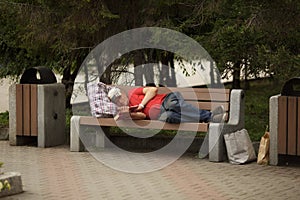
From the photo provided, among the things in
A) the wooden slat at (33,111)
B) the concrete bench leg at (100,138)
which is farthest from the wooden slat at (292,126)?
the wooden slat at (33,111)

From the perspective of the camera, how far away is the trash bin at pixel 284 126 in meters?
9.98

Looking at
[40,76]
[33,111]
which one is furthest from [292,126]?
[40,76]

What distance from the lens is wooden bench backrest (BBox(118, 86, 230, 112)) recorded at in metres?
10.9

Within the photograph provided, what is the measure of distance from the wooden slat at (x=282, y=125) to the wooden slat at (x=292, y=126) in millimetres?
52

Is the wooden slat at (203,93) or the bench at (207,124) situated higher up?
the wooden slat at (203,93)

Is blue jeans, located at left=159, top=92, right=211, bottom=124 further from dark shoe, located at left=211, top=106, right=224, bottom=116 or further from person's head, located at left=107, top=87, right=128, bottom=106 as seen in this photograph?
person's head, located at left=107, top=87, right=128, bottom=106

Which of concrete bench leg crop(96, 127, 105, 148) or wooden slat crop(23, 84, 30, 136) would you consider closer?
concrete bench leg crop(96, 127, 105, 148)

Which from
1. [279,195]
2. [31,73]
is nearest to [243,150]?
[279,195]

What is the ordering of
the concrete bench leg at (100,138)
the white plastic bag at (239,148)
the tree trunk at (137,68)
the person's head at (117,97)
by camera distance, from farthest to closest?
the tree trunk at (137,68), the concrete bench leg at (100,138), the person's head at (117,97), the white plastic bag at (239,148)

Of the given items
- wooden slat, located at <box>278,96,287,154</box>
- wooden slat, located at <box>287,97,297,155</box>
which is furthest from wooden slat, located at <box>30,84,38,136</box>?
wooden slat, located at <box>287,97,297,155</box>

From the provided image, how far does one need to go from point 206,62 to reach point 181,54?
948 millimetres

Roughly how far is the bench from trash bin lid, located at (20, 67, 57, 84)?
1.05 metres

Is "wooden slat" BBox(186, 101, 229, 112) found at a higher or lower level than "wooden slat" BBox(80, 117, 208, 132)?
higher

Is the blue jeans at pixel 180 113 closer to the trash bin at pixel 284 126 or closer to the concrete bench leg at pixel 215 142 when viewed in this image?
the concrete bench leg at pixel 215 142
